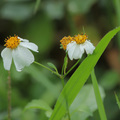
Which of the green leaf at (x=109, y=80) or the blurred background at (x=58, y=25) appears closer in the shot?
the green leaf at (x=109, y=80)

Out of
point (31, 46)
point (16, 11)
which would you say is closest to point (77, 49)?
point (31, 46)

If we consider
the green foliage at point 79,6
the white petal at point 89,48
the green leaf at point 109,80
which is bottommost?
the white petal at point 89,48

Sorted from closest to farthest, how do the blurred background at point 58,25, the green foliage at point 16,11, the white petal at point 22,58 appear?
the white petal at point 22,58 < the blurred background at point 58,25 < the green foliage at point 16,11

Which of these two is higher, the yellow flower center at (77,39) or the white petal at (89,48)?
the yellow flower center at (77,39)

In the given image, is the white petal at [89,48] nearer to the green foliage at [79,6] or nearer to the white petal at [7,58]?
the white petal at [7,58]

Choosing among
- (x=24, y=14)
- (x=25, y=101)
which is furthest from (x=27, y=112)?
(x=24, y=14)

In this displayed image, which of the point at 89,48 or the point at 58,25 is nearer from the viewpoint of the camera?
the point at 89,48

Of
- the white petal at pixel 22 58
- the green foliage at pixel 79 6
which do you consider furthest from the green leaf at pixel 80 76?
the green foliage at pixel 79 6

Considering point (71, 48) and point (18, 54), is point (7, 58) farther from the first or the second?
point (71, 48)
